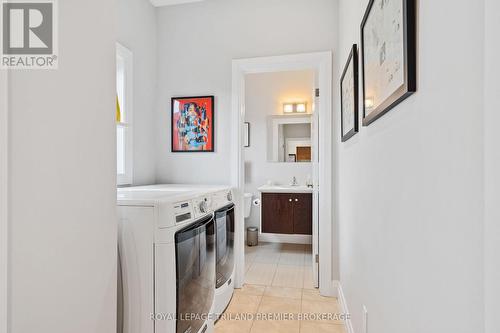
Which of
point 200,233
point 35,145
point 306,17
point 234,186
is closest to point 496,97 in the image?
point 35,145

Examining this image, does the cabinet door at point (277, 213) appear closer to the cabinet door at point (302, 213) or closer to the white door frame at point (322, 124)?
the cabinet door at point (302, 213)

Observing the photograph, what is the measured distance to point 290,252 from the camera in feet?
12.2

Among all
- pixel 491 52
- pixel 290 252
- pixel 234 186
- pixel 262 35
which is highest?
pixel 262 35

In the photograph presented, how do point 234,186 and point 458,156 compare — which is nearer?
point 458,156

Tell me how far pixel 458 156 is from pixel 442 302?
317 mm

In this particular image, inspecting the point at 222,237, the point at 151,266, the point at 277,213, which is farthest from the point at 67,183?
the point at 277,213

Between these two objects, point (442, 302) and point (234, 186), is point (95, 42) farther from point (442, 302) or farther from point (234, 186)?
point (234, 186)

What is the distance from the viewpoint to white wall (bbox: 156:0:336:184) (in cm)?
254

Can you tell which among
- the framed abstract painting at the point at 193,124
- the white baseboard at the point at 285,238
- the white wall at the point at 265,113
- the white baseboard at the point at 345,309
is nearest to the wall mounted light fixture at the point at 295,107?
the white wall at the point at 265,113

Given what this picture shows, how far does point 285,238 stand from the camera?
13.4 feet

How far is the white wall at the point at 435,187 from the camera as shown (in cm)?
49

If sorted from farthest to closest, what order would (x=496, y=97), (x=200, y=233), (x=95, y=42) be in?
(x=200, y=233) < (x=95, y=42) < (x=496, y=97)

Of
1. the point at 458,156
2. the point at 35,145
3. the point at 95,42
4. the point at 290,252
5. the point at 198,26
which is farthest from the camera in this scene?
the point at 290,252

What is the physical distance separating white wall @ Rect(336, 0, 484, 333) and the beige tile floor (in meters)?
1.05
